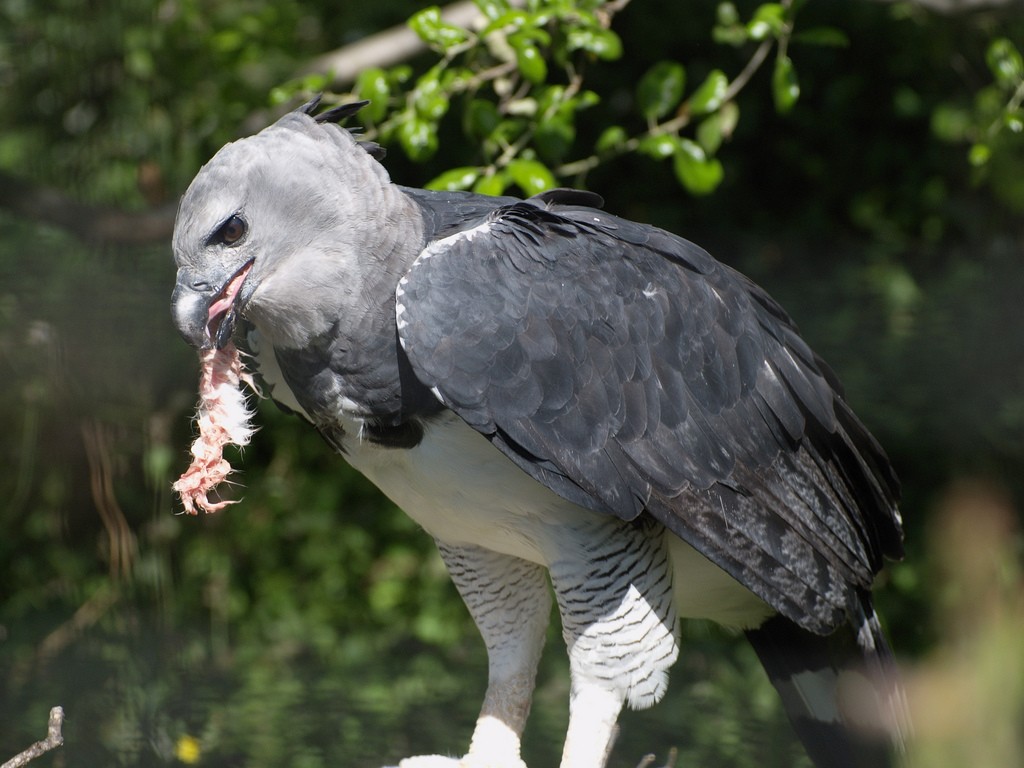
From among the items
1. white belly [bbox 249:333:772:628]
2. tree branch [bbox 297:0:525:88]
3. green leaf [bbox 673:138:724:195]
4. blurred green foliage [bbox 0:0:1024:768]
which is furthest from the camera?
tree branch [bbox 297:0:525:88]

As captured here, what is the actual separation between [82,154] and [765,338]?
1.49 m

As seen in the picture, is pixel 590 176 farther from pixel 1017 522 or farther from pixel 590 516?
pixel 590 516

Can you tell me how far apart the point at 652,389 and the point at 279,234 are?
61 centimetres

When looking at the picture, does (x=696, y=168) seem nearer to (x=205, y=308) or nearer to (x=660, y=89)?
(x=660, y=89)

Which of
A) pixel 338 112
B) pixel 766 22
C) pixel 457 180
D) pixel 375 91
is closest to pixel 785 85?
pixel 766 22

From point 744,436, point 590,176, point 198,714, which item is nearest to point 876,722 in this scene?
point 744,436

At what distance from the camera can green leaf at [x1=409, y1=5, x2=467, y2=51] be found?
7.86ft

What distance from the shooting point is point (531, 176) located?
2338mm

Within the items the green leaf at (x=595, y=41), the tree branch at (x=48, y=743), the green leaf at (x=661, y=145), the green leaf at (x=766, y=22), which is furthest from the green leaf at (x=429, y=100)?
the tree branch at (x=48, y=743)

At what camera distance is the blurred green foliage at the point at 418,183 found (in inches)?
100

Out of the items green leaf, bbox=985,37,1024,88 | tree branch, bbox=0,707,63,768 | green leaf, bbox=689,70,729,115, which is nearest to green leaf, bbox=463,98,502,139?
green leaf, bbox=689,70,729,115

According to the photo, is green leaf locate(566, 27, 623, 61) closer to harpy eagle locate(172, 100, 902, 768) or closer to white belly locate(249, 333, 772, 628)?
harpy eagle locate(172, 100, 902, 768)

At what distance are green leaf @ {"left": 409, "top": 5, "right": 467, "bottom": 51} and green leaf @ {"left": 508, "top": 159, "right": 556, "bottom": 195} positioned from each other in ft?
0.91

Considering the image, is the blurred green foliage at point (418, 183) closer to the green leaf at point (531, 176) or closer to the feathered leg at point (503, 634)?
the green leaf at point (531, 176)
